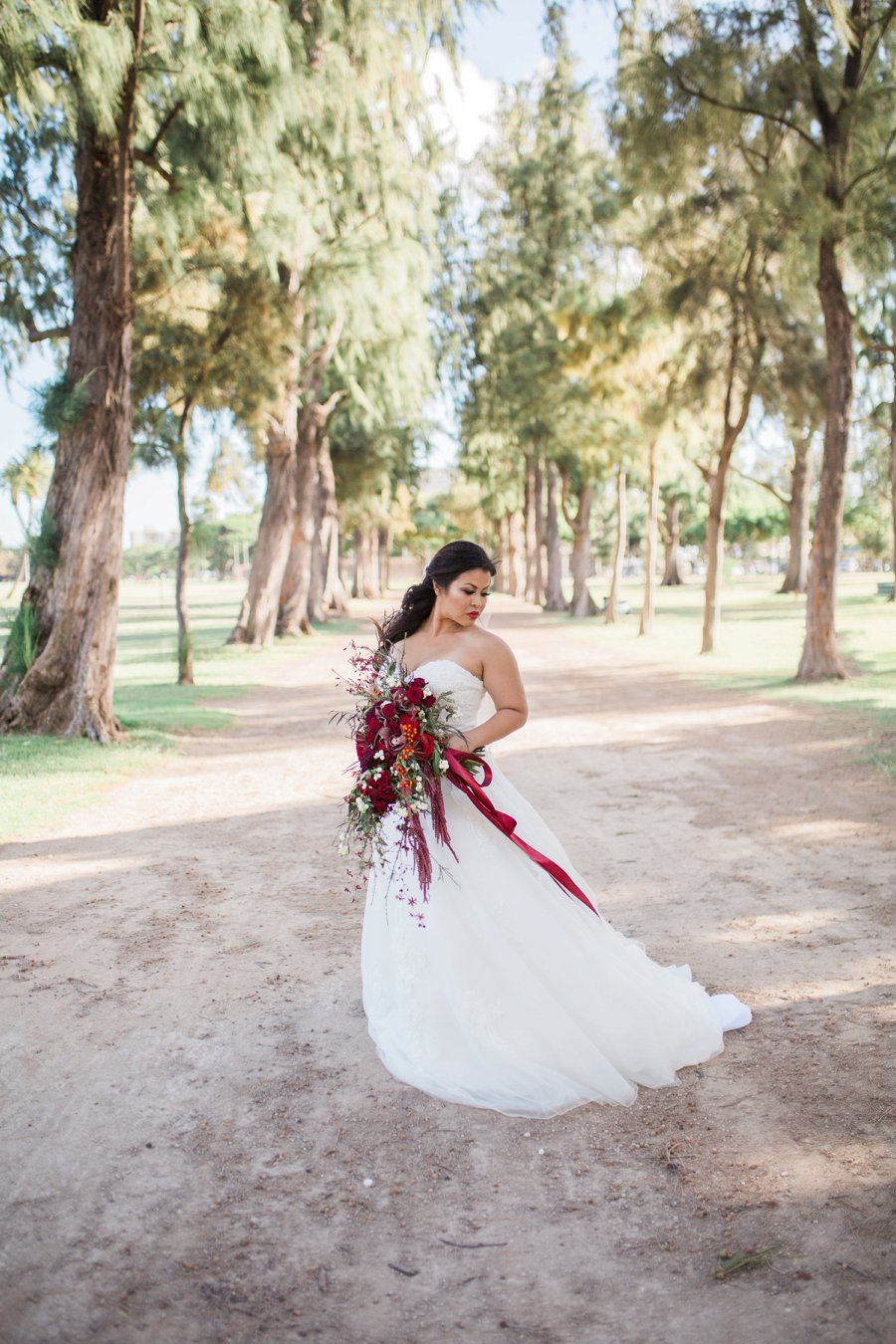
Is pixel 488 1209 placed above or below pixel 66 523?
below

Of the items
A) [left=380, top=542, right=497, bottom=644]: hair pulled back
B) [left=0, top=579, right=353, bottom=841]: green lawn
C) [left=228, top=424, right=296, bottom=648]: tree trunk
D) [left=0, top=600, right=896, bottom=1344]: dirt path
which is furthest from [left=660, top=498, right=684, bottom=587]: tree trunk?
[left=380, top=542, right=497, bottom=644]: hair pulled back

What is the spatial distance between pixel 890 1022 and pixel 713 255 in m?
16.4

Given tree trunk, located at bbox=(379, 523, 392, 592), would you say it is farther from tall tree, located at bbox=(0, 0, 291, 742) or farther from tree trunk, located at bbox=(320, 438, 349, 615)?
tall tree, located at bbox=(0, 0, 291, 742)

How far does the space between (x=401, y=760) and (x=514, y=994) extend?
991 millimetres

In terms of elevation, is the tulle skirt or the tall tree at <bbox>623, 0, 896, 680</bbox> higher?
the tall tree at <bbox>623, 0, 896, 680</bbox>

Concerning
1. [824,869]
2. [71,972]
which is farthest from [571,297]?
[71,972]

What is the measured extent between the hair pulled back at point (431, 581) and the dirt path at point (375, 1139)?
170 cm

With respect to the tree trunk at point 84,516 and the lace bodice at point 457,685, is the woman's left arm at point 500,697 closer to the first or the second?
the lace bodice at point 457,685

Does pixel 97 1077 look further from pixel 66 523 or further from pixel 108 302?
pixel 108 302

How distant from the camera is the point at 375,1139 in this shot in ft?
12.2

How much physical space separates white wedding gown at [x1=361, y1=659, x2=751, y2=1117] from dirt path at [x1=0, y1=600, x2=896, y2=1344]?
12 centimetres

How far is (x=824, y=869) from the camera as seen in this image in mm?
6996

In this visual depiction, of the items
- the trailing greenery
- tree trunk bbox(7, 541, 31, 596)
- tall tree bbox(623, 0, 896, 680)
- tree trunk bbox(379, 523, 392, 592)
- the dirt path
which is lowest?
the dirt path

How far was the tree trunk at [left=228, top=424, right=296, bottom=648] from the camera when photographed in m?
23.7
